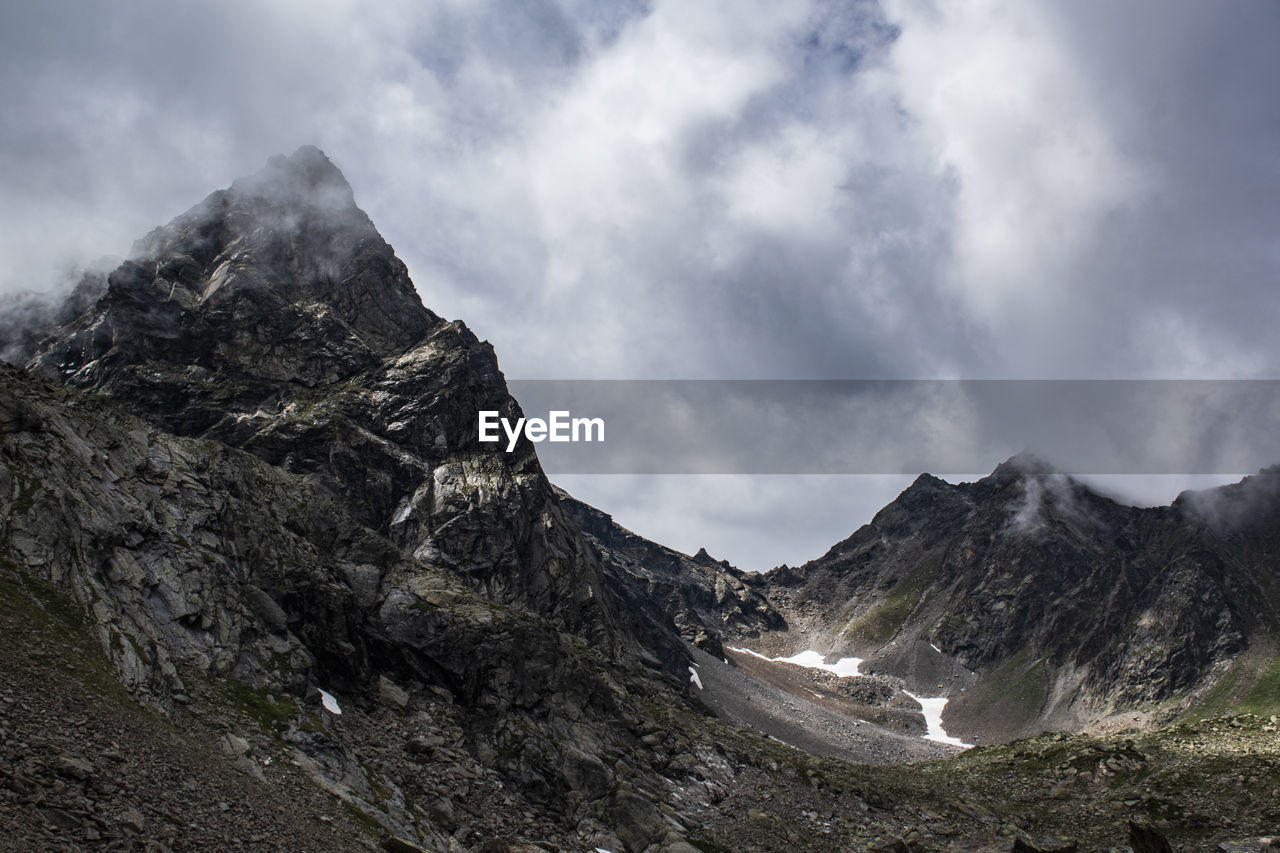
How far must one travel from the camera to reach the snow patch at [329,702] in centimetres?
5642

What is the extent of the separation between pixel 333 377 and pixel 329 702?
97.5 meters

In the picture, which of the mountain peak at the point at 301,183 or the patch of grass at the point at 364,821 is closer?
the patch of grass at the point at 364,821

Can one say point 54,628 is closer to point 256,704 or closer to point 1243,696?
point 256,704

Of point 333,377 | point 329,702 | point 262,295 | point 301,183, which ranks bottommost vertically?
point 329,702

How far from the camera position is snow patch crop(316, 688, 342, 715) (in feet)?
185

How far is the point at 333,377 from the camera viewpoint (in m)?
144

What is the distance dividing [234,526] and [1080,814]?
83.2m

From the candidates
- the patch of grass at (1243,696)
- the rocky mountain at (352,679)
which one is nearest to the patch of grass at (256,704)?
the rocky mountain at (352,679)

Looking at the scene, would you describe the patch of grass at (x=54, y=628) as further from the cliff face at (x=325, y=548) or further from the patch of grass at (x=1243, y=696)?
the patch of grass at (x=1243, y=696)

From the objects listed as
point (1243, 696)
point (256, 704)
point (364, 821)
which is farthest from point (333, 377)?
point (1243, 696)

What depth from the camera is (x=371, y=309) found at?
6417 inches

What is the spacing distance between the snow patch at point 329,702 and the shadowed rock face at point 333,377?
57.0m

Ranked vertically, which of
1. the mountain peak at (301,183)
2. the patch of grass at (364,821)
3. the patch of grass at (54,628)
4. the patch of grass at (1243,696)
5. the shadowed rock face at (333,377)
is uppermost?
the mountain peak at (301,183)

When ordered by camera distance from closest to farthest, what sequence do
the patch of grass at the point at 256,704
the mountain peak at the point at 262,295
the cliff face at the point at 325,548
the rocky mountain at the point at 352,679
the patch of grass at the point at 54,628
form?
the rocky mountain at the point at 352,679 → the patch of grass at the point at 54,628 → the patch of grass at the point at 256,704 → the cliff face at the point at 325,548 → the mountain peak at the point at 262,295
